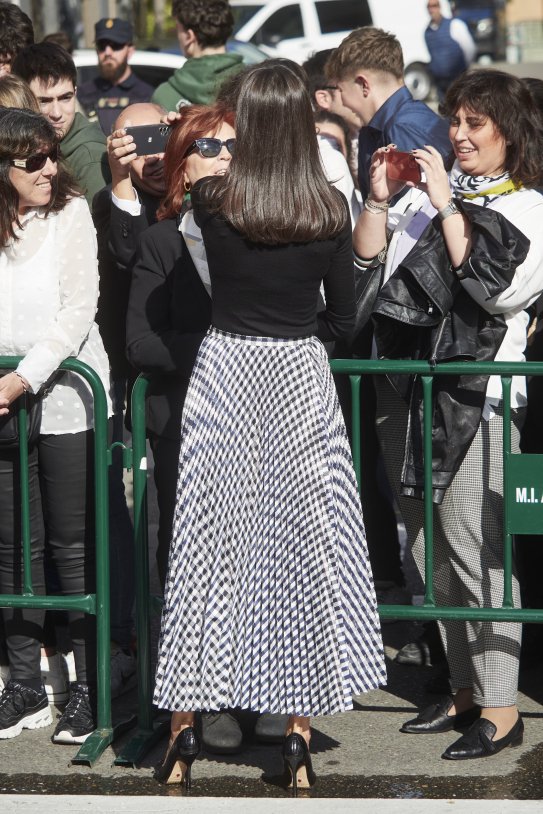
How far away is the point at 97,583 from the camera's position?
410 centimetres

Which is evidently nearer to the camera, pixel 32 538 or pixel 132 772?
pixel 132 772

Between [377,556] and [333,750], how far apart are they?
4.28 feet

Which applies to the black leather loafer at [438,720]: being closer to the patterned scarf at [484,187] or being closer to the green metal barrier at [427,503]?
the green metal barrier at [427,503]

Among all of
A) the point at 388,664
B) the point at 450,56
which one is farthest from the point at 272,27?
the point at 388,664

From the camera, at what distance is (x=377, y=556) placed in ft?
17.2

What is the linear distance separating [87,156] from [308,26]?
59.2ft

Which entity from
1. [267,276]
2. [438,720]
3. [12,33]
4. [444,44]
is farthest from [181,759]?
[444,44]

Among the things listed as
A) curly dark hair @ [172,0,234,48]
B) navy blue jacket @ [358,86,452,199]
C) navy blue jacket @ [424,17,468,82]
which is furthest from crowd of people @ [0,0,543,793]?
navy blue jacket @ [424,17,468,82]

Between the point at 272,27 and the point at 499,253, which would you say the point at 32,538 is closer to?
the point at 499,253

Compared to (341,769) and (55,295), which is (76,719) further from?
(55,295)

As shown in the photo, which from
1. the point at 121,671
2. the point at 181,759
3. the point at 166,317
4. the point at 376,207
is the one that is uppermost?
the point at 376,207

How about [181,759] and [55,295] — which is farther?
[55,295]

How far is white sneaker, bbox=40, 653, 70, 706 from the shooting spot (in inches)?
175

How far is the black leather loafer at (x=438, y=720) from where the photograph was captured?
4184 mm
